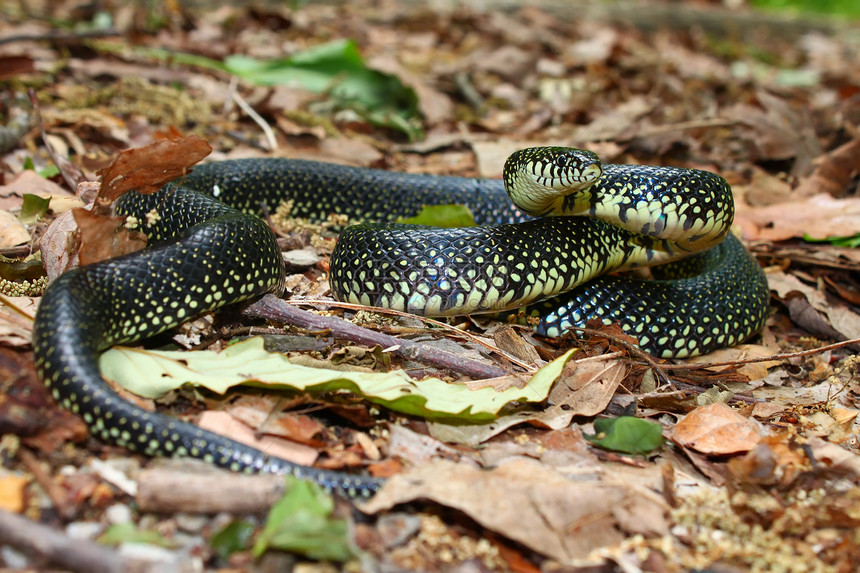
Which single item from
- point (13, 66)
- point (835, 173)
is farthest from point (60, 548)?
point (835, 173)

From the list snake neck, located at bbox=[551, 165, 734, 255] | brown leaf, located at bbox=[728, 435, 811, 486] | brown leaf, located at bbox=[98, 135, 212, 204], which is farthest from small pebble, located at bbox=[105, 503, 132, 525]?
snake neck, located at bbox=[551, 165, 734, 255]

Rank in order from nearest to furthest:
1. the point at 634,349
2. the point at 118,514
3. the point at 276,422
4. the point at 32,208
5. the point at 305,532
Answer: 1. the point at 305,532
2. the point at 118,514
3. the point at 276,422
4. the point at 634,349
5. the point at 32,208

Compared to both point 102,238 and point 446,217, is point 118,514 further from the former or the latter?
point 446,217

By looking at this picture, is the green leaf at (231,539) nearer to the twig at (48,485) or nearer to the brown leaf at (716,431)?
the twig at (48,485)

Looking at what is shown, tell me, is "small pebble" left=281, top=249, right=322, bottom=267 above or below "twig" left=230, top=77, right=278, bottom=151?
below

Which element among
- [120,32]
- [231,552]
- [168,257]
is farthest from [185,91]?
[231,552]

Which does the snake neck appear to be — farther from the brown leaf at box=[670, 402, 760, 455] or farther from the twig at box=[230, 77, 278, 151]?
the twig at box=[230, 77, 278, 151]
